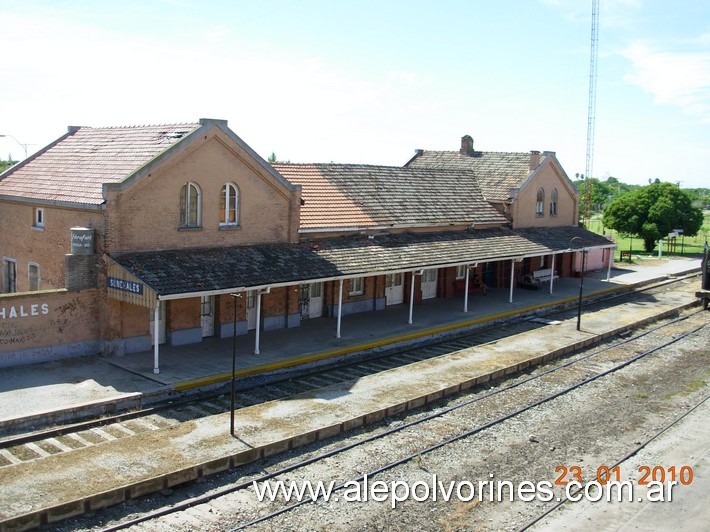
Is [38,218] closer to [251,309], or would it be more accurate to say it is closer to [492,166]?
[251,309]

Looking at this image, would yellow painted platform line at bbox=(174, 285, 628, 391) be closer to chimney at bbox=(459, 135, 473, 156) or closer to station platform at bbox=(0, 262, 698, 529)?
station platform at bbox=(0, 262, 698, 529)

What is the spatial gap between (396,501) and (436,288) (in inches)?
747

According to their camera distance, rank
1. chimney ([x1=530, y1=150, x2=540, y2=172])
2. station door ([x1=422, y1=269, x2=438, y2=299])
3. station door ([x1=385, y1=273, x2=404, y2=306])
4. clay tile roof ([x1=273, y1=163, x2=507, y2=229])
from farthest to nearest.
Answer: chimney ([x1=530, y1=150, x2=540, y2=172]), station door ([x1=422, y1=269, x2=438, y2=299]), station door ([x1=385, y1=273, x2=404, y2=306]), clay tile roof ([x1=273, y1=163, x2=507, y2=229])

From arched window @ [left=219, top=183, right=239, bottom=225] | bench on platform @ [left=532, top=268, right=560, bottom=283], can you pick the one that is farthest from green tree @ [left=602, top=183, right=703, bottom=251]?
arched window @ [left=219, top=183, right=239, bottom=225]

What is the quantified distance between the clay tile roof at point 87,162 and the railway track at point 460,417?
31.6 feet

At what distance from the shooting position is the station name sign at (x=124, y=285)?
711 inches

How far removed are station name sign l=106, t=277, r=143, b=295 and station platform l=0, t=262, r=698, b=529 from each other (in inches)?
170

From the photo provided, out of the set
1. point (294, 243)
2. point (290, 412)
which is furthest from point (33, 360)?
point (294, 243)

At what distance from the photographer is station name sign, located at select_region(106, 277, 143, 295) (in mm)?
18047

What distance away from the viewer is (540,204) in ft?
121

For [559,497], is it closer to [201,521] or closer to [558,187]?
[201,521]

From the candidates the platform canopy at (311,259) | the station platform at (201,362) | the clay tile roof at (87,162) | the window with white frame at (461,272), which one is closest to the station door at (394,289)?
the station platform at (201,362)

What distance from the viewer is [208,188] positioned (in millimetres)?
21266

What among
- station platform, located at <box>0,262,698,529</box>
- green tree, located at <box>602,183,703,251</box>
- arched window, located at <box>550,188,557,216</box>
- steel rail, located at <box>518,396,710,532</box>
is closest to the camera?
station platform, located at <box>0,262,698,529</box>
